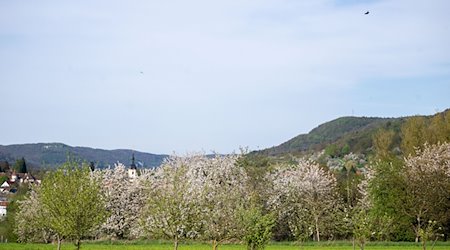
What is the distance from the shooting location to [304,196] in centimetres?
7231

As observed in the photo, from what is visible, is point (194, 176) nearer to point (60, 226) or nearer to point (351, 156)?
point (60, 226)

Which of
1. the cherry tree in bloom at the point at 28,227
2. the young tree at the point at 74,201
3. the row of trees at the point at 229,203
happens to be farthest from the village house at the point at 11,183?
the young tree at the point at 74,201

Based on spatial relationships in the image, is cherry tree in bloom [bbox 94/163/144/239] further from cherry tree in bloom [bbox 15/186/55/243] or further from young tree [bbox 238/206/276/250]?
young tree [bbox 238/206/276/250]

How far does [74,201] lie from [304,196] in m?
42.3

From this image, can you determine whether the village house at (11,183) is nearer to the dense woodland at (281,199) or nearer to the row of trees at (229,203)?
the dense woodland at (281,199)

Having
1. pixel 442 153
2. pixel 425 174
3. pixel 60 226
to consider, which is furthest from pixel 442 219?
pixel 60 226

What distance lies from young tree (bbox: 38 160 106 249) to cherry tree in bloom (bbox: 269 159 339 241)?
111 feet

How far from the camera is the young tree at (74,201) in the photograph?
34.6 metres

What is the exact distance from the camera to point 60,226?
34.7 meters

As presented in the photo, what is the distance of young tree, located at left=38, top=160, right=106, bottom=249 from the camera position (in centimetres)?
3459

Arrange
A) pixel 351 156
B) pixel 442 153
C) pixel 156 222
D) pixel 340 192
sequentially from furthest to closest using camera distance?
pixel 351 156 < pixel 340 192 < pixel 442 153 < pixel 156 222

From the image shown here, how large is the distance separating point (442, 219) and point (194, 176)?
27.1 metres

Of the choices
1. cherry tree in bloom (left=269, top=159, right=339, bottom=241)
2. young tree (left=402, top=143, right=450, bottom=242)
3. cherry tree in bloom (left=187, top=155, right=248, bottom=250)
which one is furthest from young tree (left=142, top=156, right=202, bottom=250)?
young tree (left=402, top=143, right=450, bottom=242)

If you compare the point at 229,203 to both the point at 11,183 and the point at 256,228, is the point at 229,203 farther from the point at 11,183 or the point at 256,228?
the point at 11,183
